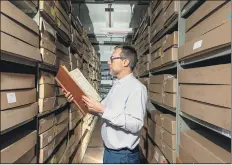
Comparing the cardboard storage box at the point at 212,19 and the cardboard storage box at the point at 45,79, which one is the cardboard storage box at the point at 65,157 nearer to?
the cardboard storage box at the point at 45,79

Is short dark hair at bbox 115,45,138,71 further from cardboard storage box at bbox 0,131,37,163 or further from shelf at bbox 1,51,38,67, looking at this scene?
cardboard storage box at bbox 0,131,37,163

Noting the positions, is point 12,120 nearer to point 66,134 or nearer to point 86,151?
point 66,134

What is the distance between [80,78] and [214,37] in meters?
1.18

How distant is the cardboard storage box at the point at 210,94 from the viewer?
51.9 inches

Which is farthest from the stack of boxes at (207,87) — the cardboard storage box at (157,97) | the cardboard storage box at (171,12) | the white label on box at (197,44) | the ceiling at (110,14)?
the ceiling at (110,14)

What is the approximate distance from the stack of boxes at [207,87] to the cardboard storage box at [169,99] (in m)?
0.18

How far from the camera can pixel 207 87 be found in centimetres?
157

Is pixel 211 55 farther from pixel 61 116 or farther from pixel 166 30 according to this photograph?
pixel 61 116

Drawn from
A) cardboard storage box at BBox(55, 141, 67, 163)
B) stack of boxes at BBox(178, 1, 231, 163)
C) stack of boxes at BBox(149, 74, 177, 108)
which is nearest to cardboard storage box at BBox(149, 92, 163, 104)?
stack of boxes at BBox(149, 74, 177, 108)

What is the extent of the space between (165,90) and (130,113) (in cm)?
85

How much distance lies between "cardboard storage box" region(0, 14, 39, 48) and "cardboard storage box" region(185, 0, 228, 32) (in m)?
1.20

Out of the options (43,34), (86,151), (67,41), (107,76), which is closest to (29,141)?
(43,34)

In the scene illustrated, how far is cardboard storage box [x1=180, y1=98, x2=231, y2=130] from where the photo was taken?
Result: 132 centimetres

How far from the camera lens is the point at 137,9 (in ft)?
16.0
